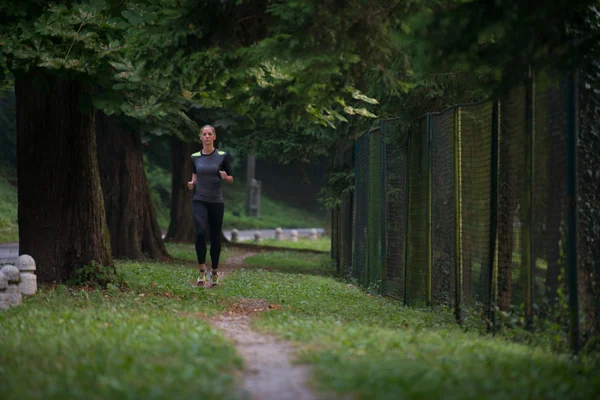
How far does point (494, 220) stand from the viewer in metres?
10.1

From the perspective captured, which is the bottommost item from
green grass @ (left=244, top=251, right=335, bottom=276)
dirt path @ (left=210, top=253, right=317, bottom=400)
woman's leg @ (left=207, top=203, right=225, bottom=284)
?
green grass @ (left=244, top=251, right=335, bottom=276)

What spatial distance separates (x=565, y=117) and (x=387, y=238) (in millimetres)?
7141

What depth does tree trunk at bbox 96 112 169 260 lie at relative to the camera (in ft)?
68.9

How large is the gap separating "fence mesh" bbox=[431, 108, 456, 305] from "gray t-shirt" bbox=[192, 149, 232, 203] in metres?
3.05

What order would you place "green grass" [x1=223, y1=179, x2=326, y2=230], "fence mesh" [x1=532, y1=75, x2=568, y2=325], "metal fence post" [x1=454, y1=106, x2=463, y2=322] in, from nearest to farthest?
"fence mesh" [x1=532, y1=75, x2=568, y2=325] → "metal fence post" [x1=454, y1=106, x2=463, y2=322] → "green grass" [x1=223, y1=179, x2=326, y2=230]

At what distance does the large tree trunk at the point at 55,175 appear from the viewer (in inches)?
497

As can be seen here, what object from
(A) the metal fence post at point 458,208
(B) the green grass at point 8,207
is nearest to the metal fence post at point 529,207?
(A) the metal fence post at point 458,208

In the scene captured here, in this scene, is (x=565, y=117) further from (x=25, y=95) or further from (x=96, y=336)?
(x=25, y=95)

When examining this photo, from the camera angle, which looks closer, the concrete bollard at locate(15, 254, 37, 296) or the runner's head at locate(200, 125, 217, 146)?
the concrete bollard at locate(15, 254, 37, 296)

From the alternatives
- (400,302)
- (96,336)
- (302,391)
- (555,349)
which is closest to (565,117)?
(555,349)

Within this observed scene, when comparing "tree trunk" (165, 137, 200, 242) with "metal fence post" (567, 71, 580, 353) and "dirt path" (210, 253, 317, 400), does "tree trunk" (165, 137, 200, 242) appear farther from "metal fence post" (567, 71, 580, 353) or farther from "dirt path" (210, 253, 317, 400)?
"metal fence post" (567, 71, 580, 353)

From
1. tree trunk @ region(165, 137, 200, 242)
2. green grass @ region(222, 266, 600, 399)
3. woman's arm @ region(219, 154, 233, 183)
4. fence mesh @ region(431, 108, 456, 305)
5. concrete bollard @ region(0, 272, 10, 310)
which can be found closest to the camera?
green grass @ region(222, 266, 600, 399)

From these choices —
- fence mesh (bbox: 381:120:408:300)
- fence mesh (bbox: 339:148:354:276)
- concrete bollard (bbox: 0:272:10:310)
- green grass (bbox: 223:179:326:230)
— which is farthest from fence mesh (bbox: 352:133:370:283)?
green grass (bbox: 223:179:326:230)

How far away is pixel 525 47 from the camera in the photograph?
7.45 m
